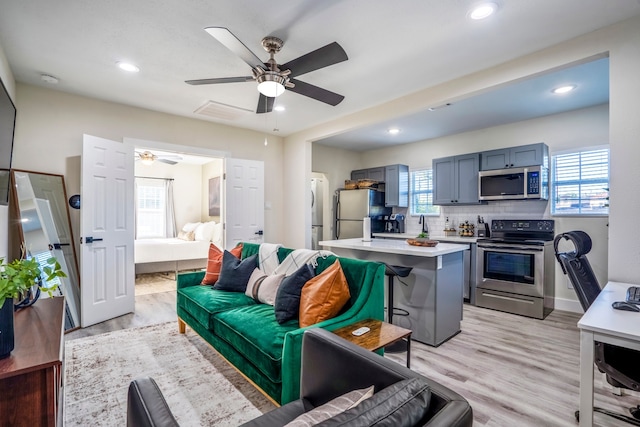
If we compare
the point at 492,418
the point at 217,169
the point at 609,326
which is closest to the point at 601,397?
the point at 492,418

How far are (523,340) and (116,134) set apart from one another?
528cm

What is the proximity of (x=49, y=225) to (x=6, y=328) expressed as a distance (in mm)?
2656

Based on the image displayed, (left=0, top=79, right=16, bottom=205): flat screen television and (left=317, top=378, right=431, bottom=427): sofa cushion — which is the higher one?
(left=0, top=79, right=16, bottom=205): flat screen television

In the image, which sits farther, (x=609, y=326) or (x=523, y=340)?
(x=523, y=340)

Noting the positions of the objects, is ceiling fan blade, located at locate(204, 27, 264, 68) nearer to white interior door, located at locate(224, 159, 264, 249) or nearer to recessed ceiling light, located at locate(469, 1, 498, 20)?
recessed ceiling light, located at locate(469, 1, 498, 20)

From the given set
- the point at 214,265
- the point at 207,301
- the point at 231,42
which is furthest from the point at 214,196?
the point at 231,42

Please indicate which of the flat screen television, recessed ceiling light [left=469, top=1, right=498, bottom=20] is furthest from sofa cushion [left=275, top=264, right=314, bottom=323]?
the flat screen television

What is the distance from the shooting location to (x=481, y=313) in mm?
3994

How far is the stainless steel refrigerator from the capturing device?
19.4 ft

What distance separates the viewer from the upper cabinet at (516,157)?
415 centimetres

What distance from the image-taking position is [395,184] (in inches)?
234

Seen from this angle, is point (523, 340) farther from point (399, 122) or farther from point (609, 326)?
point (399, 122)

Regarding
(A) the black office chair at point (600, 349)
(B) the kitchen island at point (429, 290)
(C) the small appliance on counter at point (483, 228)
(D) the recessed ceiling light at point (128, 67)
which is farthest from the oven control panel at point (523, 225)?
(D) the recessed ceiling light at point (128, 67)

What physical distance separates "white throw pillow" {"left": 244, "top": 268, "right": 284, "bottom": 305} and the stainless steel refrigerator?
335 centimetres
